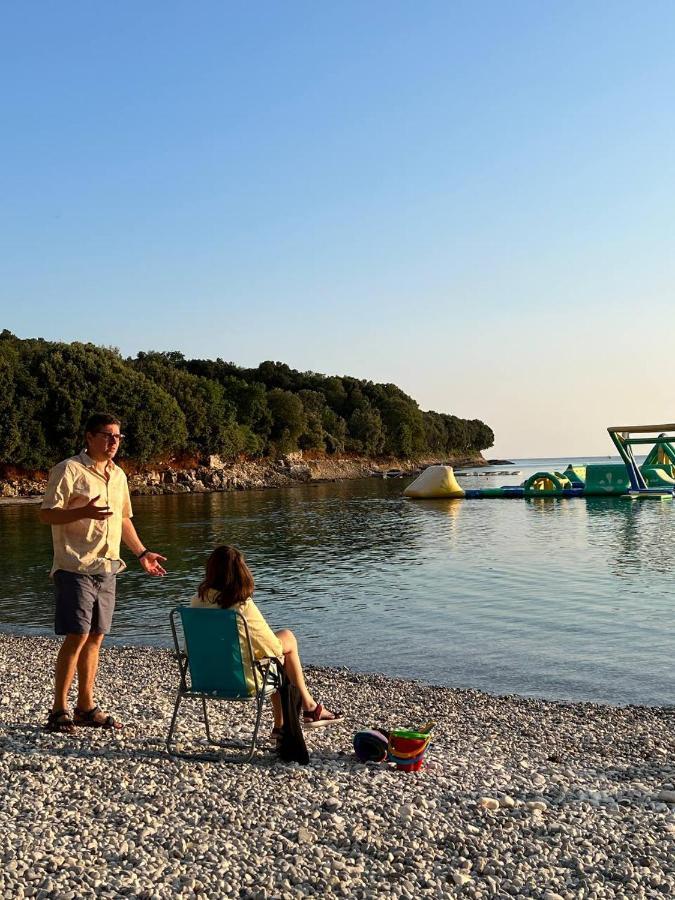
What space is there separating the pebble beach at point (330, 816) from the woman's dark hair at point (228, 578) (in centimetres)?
126

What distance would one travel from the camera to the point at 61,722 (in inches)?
274

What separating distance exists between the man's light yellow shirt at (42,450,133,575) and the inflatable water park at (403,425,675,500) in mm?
44462

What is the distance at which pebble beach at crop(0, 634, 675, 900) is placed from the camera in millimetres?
4449

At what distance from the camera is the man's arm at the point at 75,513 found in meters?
6.50

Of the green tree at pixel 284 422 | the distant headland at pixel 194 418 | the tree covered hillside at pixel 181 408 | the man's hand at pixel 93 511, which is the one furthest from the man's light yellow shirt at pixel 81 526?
the green tree at pixel 284 422

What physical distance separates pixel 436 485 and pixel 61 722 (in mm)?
54600

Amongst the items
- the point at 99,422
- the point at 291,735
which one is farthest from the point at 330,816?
the point at 99,422

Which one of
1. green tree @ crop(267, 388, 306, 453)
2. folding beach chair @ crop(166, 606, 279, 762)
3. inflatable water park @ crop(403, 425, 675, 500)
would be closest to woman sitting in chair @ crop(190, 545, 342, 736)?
folding beach chair @ crop(166, 606, 279, 762)

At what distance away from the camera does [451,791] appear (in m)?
5.92

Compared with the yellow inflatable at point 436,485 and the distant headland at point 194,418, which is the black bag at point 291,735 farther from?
the distant headland at point 194,418

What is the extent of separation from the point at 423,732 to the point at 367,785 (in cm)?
98

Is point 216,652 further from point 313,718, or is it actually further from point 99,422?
point 99,422

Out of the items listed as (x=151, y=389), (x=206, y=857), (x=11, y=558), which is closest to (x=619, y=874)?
(x=206, y=857)

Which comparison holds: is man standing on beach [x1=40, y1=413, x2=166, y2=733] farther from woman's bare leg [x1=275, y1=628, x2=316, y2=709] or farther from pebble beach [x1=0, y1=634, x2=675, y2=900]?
woman's bare leg [x1=275, y1=628, x2=316, y2=709]
